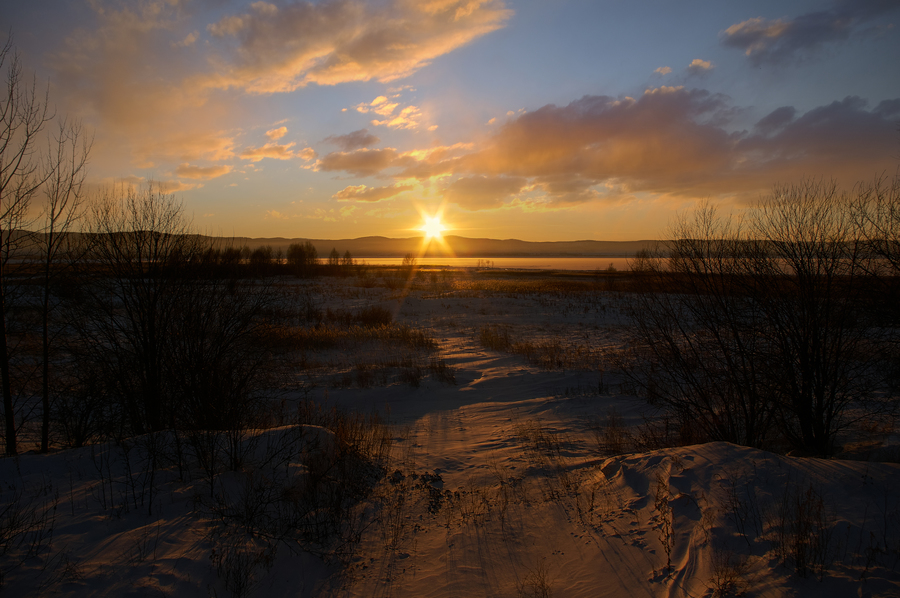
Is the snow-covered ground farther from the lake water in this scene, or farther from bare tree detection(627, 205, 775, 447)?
the lake water

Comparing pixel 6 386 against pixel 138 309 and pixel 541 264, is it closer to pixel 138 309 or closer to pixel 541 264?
pixel 138 309

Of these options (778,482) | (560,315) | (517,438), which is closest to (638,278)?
(517,438)

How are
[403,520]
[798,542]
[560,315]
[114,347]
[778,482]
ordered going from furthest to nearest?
[560,315], [114,347], [403,520], [778,482], [798,542]

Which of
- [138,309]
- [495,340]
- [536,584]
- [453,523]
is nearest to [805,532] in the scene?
[536,584]

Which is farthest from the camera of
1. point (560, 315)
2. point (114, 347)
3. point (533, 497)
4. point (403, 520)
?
point (560, 315)

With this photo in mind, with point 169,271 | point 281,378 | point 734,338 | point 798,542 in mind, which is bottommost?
point 281,378

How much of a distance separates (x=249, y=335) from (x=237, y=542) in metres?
3.66

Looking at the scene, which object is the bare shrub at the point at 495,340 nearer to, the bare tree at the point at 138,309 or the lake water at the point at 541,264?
the bare tree at the point at 138,309

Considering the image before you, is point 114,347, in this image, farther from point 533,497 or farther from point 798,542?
point 798,542

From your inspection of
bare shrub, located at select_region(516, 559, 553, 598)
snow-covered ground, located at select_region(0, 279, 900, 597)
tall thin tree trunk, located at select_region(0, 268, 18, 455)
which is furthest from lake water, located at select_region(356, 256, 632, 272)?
tall thin tree trunk, located at select_region(0, 268, 18, 455)

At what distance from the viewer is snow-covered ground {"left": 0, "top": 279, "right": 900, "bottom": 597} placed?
3.15 m

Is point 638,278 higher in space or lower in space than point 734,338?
higher

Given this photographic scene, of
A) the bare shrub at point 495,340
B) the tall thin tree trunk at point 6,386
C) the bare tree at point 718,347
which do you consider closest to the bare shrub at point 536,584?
the bare tree at point 718,347

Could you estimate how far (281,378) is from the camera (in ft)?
37.9
